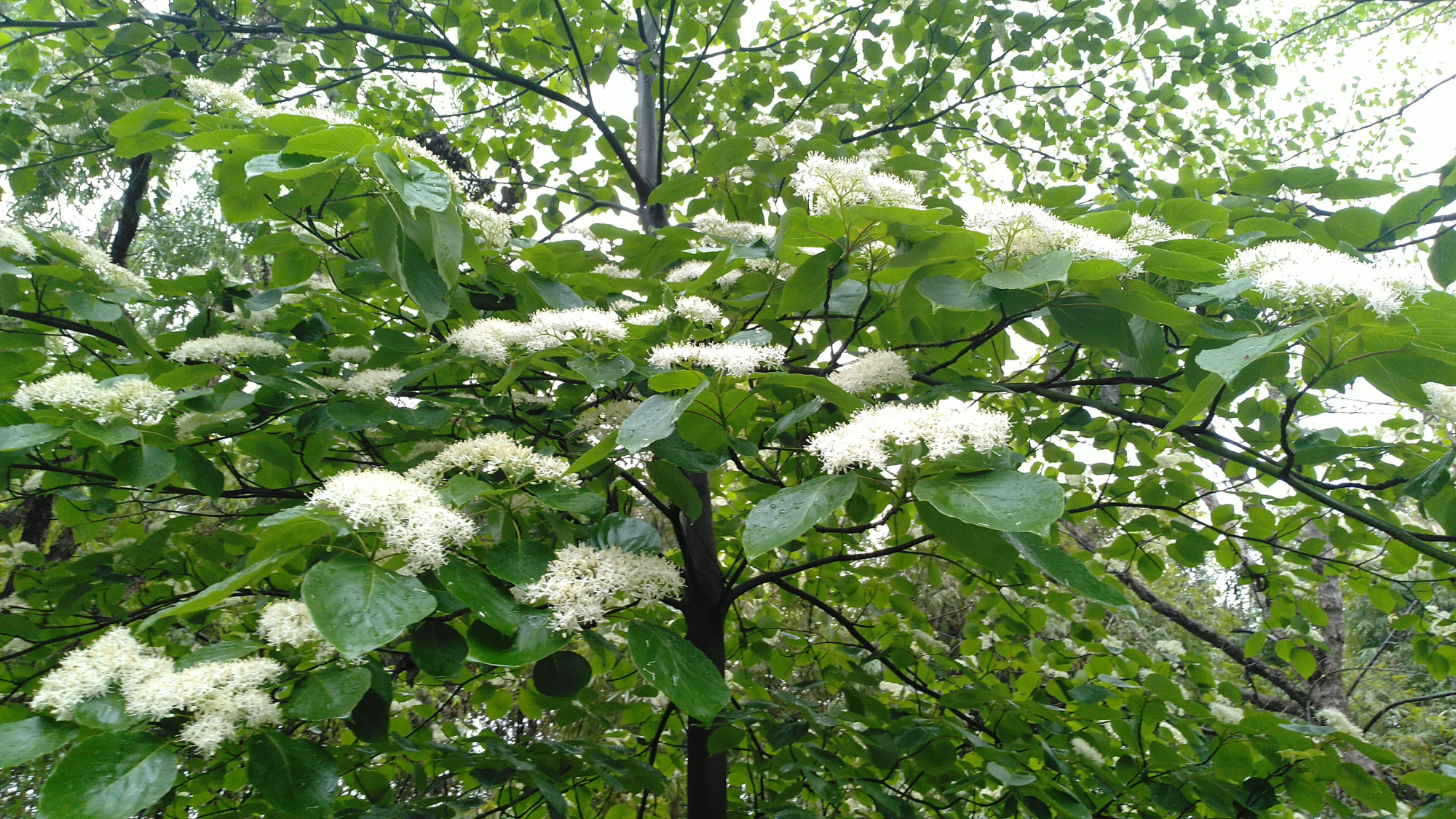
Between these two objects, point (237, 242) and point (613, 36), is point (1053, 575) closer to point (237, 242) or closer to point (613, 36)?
point (613, 36)

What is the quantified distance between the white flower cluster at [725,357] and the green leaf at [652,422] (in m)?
0.12

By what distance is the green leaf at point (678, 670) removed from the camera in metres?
1.05

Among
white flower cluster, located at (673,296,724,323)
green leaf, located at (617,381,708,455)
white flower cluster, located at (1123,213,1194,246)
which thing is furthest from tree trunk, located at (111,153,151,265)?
white flower cluster, located at (1123,213,1194,246)

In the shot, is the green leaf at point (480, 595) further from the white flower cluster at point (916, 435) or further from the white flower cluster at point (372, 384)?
the white flower cluster at point (372, 384)

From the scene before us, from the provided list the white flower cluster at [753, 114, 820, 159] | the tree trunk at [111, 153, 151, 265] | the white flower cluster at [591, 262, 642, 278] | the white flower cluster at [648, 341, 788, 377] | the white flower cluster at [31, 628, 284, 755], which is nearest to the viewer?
the white flower cluster at [31, 628, 284, 755]

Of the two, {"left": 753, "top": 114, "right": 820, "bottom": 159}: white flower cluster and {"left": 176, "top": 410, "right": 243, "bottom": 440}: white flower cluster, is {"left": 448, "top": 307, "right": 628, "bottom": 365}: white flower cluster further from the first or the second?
{"left": 753, "top": 114, "right": 820, "bottom": 159}: white flower cluster

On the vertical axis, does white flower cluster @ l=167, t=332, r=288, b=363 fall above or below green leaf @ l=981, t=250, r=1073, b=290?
below

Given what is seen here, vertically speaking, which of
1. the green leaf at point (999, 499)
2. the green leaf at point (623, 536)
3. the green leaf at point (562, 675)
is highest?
the green leaf at point (999, 499)

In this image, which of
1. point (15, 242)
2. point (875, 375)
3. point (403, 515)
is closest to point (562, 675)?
point (403, 515)

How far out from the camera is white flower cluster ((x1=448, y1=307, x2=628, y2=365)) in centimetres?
141

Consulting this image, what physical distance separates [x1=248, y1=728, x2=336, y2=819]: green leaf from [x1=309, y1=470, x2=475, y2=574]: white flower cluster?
300 mm

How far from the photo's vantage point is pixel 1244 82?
10.9 ft

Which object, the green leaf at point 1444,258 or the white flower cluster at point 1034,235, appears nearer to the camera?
the white flower cluster at point 1034,235

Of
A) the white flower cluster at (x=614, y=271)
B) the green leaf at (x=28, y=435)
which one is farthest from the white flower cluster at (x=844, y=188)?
the green leaf at (x=28, y=435)
